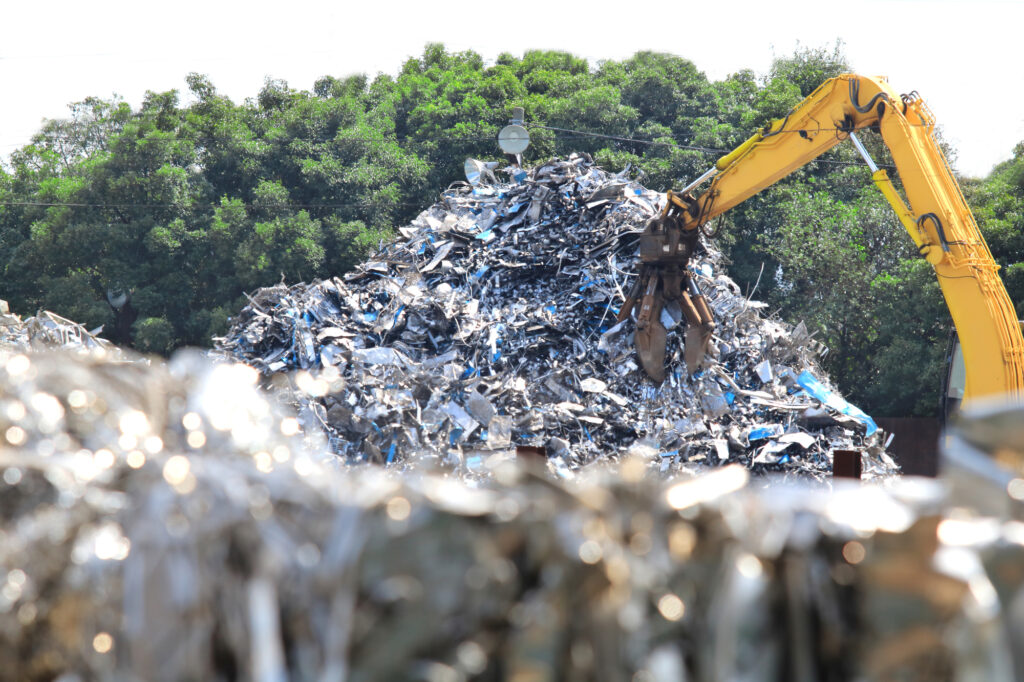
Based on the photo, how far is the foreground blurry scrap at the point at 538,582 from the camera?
156 cm

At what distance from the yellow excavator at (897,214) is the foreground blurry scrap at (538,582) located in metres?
7.07

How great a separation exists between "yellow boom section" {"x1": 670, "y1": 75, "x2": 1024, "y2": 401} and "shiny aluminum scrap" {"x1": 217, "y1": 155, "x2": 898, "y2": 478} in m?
2.16

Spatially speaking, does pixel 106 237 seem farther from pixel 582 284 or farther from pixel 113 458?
pixel 113 458

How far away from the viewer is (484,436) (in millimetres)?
9492

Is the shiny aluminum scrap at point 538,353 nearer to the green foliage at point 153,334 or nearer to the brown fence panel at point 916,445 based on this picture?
the brown fence panel at point 916,445

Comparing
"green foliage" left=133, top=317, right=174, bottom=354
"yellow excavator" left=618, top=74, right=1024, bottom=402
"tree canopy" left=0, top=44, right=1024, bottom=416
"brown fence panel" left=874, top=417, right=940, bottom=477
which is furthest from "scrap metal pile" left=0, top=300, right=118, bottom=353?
"brown fence panel" left=874, top=417, right=940, bottom=477

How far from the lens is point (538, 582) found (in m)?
Answer: 1.68

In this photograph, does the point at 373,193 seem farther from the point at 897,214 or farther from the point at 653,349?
the point at 897,214

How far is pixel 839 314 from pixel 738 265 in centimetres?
Result: 289

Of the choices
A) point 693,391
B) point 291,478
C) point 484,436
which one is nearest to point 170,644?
point 291,478

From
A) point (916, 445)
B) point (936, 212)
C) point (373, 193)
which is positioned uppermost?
point (373, 193)

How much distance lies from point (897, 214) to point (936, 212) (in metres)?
1.31

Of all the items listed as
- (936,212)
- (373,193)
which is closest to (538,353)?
(936,212)


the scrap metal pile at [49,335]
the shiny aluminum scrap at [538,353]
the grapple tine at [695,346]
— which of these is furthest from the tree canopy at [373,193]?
the scrap metal pile at [49,335]
